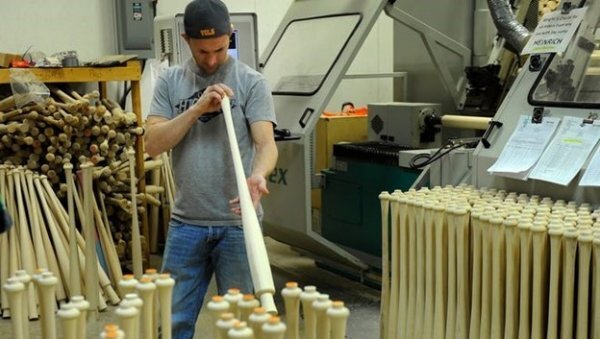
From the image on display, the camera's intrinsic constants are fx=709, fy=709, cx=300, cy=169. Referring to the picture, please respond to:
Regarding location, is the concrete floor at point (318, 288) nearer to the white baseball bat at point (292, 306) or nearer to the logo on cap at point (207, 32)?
the logo on cap at point (207, 32)

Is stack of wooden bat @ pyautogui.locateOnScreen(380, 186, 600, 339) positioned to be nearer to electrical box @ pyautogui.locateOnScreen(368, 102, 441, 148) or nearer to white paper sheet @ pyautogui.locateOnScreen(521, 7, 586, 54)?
white paper sheet @ pyautogui.locateOnScreen(521, 7, 586, 54)

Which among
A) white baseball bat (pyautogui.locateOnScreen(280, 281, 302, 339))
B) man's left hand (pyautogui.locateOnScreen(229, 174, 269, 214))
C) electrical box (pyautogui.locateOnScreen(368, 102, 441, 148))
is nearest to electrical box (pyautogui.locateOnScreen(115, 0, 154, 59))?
electrical box (pyautogui.locateOnScreen(368, 102, 441, 148))

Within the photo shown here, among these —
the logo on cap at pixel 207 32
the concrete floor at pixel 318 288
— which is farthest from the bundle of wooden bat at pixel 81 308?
the concrete floor at pixel 318 288

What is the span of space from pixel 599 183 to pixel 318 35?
2355mm

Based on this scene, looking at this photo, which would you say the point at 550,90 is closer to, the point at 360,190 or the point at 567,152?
the point at 567,152

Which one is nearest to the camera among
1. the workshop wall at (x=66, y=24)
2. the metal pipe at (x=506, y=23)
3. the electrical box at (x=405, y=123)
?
the metal pipe at (x=506, y=23)

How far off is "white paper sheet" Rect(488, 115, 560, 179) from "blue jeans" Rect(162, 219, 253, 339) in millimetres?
898

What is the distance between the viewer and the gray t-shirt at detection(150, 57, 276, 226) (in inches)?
89.0

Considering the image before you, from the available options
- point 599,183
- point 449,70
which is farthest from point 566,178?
point 449,70

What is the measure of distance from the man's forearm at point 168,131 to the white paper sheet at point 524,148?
1.02 m

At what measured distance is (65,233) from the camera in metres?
3.97

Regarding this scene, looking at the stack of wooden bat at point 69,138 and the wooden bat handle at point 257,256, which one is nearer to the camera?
the wooden bat handle at point 257,256

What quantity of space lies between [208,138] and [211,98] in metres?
0.21

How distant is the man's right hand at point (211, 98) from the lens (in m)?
2.10
